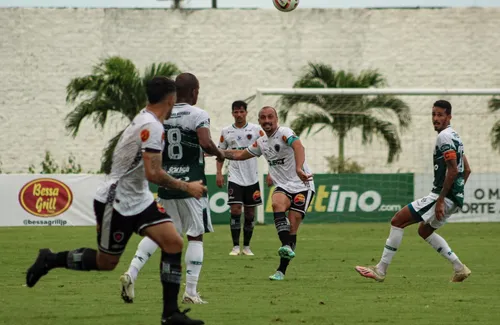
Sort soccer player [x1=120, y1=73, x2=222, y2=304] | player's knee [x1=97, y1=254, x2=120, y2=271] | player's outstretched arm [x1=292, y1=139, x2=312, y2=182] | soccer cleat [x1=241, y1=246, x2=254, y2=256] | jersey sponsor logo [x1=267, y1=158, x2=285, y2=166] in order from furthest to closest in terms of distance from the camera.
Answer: soccer cleat [x1=241, y1=246, x2=254, y2=256], jersey sponsor logo [x1=267, y1=158, x2=285, y2=166], player's outstretched arm [x1=292, y1=139, x2=312, y2=182], soccer player [x1=120, y1=73, x2=222, y2=304], player's knee [x1=97, y1=254, x2=120, y2=271]

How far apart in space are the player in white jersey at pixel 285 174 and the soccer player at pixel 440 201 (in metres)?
1.18

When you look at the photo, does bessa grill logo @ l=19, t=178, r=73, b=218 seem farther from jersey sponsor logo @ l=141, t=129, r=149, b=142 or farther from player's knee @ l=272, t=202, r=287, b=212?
jersey sponsor logo @ l=141, t=129, r=149, b=142

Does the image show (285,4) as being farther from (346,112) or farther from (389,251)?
(346,112)

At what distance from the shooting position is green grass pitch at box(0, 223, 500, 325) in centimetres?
926

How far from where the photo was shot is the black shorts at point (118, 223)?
8734 mm

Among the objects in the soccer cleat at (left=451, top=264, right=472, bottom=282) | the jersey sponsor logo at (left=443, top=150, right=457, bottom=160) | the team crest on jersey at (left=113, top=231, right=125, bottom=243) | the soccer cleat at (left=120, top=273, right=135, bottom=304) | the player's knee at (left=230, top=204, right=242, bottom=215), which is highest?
the jersey sponsor logo at (left=443, top=150, right=457, bottom=160)

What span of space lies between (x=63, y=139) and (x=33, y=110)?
168 centimetres

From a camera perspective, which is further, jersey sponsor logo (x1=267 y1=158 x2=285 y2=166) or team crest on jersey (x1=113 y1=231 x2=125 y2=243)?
jersey sponsor logo (x1=267 y1=158 x2=285 y2=166)

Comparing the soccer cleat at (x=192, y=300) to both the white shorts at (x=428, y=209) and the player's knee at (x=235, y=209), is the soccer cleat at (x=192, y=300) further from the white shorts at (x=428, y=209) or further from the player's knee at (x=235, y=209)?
the player's knee at (x=235, y=209)

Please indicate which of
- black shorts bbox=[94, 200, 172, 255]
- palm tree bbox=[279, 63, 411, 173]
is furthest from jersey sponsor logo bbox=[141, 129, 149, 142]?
palm tree bbox=[279, 63, 411, 173]

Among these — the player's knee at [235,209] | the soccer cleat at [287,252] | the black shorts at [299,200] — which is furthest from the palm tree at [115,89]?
the soccer cleat at [287,252]

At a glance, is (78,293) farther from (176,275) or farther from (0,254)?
(0,254)

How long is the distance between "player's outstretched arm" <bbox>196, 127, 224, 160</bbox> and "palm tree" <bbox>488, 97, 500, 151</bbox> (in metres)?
26.0

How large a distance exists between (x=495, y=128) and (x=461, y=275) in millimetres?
23636
